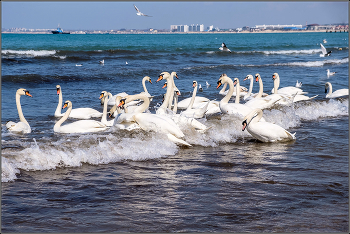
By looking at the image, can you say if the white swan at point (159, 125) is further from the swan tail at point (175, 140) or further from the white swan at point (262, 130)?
the white swan at point (262, 130)

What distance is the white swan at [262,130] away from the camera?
8352 mm

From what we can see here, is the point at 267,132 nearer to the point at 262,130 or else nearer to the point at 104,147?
the point at 262,130

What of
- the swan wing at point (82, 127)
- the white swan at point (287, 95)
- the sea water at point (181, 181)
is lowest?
the sea water at point (181, 181)

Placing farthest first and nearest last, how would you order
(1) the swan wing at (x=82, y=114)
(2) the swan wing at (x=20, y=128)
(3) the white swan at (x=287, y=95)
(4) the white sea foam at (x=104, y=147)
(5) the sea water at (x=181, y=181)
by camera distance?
1. (3) the white swan at (x=287, y=95)
2. (1) the swan wing at (x=82, y=114)
3. (2) the swan wing at (x=20, y=128)
4. (4) the white sea foam at (x=104, y=147)
5. (5) the sea water at (x=181, y=181)

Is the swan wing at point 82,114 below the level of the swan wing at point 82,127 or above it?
above

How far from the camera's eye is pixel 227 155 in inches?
299

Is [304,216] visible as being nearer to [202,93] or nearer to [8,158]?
[8,158]

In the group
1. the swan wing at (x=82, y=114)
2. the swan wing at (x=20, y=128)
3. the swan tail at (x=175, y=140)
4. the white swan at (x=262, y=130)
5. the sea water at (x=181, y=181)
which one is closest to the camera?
the sea water at (x=181, y=181)

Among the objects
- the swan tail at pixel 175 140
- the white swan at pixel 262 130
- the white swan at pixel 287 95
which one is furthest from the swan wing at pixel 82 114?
the white swan at pixel 287 95

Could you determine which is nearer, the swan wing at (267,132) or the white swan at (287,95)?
the swan wing at (267,132)

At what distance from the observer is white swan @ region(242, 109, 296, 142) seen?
8352mm

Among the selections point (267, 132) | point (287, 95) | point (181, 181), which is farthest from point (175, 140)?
point (287, 95)

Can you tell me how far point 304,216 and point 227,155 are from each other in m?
2.91

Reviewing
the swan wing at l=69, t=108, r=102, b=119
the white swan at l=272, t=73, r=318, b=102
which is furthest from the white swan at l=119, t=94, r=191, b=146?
the white swan at l=272, t=73, r=318, b=102
